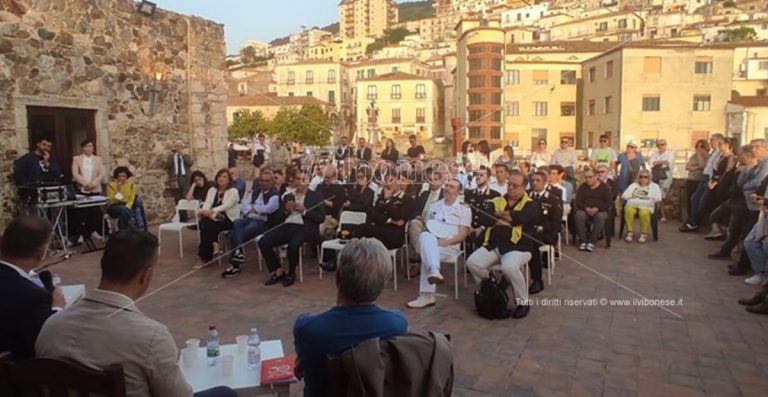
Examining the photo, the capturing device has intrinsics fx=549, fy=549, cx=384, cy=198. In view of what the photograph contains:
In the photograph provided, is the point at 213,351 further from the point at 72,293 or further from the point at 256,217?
the point at 256,217

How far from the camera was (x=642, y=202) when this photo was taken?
27.7 feet

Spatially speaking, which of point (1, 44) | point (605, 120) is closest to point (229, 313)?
point (1, 44)

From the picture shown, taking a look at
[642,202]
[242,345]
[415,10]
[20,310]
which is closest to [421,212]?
[642,202]

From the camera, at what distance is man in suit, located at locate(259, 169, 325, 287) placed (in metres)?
6.31

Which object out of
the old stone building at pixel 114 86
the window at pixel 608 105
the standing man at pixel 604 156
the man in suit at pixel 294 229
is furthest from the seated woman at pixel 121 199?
the window at pixel 608 105

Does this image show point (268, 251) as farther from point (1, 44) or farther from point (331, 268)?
point (1, 44)

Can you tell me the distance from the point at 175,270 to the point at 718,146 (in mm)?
8307

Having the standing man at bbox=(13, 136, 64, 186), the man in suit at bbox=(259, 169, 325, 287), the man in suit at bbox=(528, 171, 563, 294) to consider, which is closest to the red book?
the man in suit at bbox=(259, 169, 325, 287)

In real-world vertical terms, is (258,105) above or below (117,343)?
above

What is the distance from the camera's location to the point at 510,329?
469 cm

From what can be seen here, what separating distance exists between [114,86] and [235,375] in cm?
815

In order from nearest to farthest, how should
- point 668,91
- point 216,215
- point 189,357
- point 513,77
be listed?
point 189,357 < point 216,215 < point 668,91 < point 513,77

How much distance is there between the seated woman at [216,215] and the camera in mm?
7078

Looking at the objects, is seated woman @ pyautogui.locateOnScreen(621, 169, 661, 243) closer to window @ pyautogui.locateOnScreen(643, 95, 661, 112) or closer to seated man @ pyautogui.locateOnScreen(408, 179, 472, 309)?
seated man @ pyautogui.locateOnScreen(408, 179, 472, 309)
